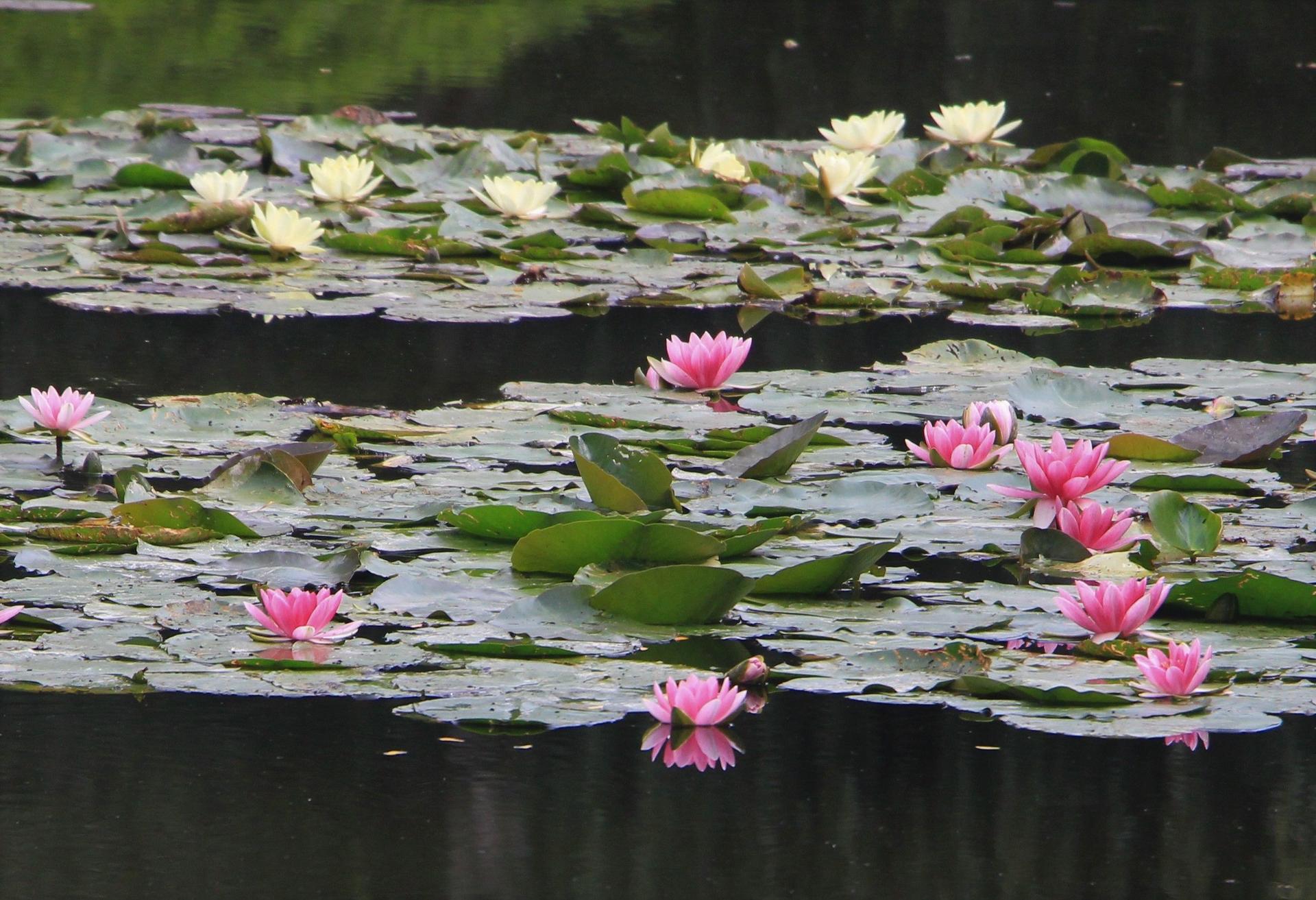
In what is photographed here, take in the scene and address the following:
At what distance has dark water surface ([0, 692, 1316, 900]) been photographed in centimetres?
151

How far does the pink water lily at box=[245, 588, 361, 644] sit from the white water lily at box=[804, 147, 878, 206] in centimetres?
353

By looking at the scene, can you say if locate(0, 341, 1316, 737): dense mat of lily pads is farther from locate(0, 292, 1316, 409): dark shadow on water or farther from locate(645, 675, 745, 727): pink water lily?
locate(0, 292, 1316, 409): dark shadow on water

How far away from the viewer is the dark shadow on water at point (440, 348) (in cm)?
331

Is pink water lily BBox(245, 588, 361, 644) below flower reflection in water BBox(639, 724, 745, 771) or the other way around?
the other way around

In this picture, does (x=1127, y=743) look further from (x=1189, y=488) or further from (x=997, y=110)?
(x=997, y=110)

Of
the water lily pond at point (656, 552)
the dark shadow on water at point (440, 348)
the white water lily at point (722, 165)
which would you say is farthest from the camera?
the white water lily at point (722, 165)

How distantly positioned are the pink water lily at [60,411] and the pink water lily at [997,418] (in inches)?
51.6

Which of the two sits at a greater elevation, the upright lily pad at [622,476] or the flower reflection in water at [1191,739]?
the upright lily pad at [622,476]

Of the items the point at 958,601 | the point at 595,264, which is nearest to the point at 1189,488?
the point at 958,601

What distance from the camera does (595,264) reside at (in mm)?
4531

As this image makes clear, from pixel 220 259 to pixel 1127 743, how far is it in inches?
121

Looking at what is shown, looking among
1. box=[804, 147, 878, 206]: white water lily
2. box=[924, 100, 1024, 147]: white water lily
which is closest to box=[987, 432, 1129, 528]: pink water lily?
box=[804, 147, 878, 206]: white water lily

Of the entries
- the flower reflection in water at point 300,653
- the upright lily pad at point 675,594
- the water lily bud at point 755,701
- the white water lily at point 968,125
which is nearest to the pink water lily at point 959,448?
the upright lily pad at point 675,594

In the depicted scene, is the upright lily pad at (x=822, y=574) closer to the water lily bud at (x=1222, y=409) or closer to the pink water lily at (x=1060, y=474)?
the pink water lily at (x=1060, y=474)
